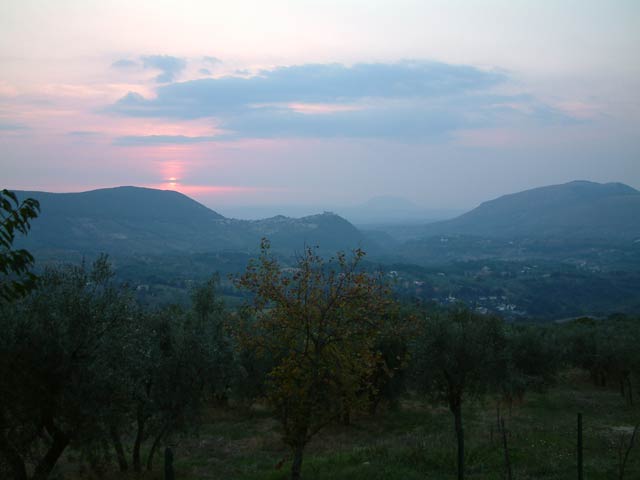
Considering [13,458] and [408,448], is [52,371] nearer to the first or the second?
[13,458]

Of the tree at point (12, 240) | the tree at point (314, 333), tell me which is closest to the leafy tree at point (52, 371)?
the tree at point (314, 333)

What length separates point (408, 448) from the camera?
19312 millimetres

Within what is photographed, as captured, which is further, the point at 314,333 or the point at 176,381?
the point at 176,381

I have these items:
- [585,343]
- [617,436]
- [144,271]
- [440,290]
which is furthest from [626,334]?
[144,271]

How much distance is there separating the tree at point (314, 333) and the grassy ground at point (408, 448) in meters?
2.04

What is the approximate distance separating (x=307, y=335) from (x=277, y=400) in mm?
1967

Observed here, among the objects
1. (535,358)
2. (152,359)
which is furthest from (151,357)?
(535,358)

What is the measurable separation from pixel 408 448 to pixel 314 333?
8.72m

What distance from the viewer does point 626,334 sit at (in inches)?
2005

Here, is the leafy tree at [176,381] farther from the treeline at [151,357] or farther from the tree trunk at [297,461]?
the tree trunk at [297,461]

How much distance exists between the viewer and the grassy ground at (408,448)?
16641 mm

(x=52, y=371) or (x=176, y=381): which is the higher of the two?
(x=52, y=371)

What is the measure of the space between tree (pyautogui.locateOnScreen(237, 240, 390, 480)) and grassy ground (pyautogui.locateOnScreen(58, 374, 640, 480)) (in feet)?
6.69

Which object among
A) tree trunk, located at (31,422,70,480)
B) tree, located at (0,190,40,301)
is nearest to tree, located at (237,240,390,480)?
tree trunk, located at (31,422,70,480)
